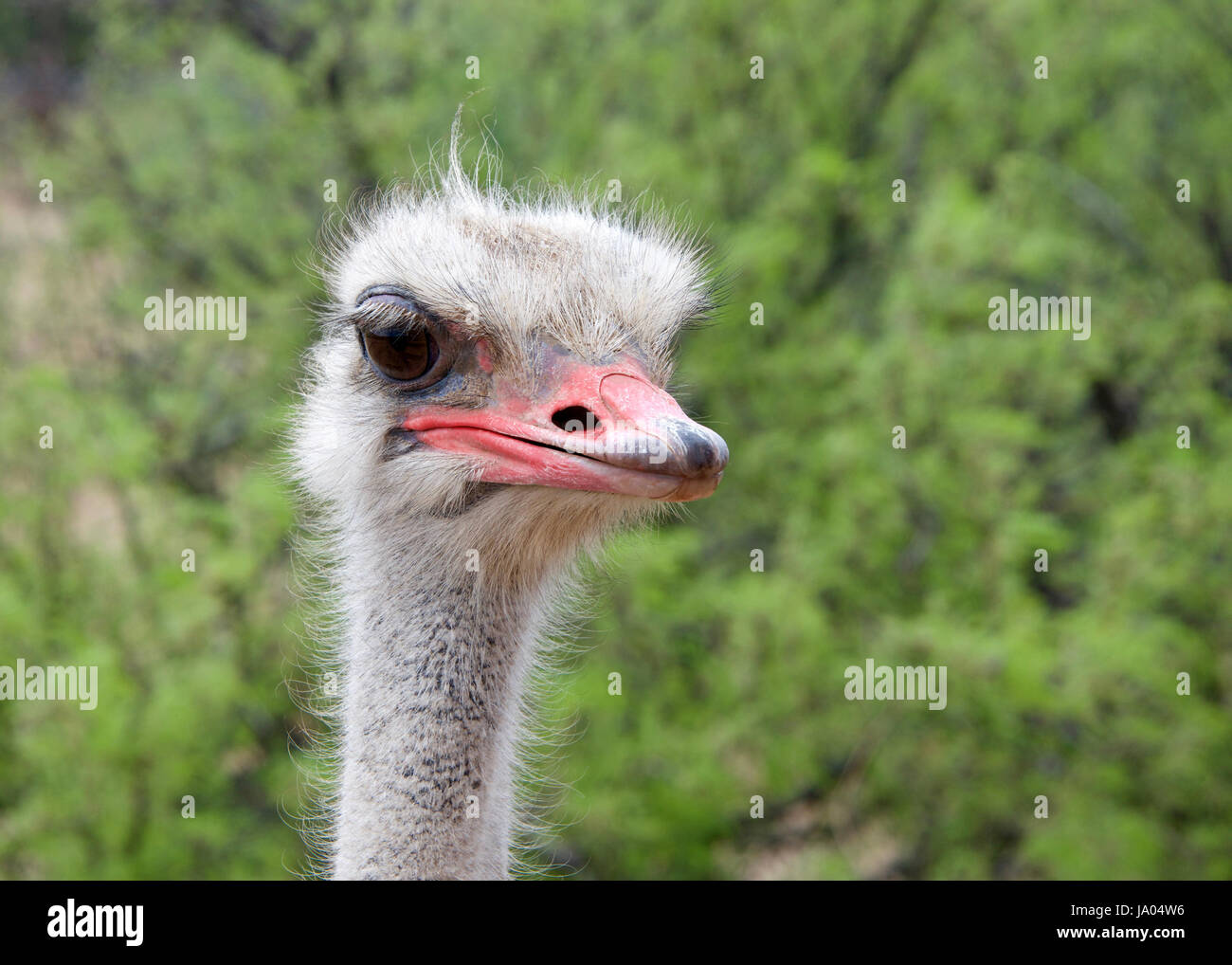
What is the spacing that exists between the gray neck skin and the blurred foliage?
2099 mm

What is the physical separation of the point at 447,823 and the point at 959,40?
175 inches

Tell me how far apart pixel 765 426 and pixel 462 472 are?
3.25m

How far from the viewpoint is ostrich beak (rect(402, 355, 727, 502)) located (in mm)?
1688

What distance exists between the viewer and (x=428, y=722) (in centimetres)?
204

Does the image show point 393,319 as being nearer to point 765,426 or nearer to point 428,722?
point 428,722

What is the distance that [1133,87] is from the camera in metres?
5.52

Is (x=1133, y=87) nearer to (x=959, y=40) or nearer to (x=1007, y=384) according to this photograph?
(x=959, y=40)

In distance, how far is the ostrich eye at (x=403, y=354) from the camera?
2033 mm

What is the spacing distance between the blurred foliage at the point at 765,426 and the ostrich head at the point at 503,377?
2115mm
